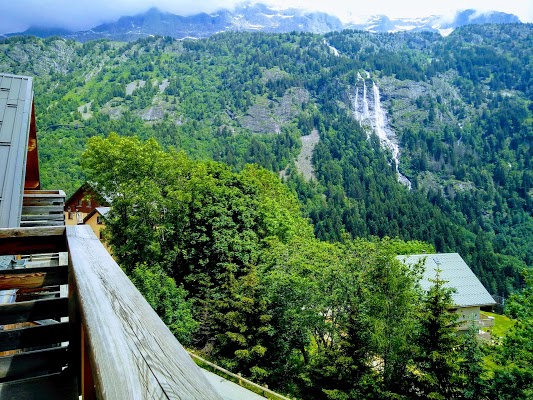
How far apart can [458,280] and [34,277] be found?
39.7m

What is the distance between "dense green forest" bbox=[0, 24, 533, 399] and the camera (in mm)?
16812

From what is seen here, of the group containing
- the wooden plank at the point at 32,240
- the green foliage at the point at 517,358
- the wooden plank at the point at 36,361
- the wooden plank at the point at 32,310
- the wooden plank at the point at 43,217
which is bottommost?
the green foliage at the point at 517,358

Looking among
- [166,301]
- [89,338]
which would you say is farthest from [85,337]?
[166,301]

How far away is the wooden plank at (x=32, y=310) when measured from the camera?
2.39 metres

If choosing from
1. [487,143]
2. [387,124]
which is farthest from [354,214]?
[487,143]

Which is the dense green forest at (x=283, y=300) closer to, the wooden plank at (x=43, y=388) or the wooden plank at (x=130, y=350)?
the wooden plank at (x=43, y=388)

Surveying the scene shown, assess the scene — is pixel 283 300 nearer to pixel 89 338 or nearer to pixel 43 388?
pixel 43 388

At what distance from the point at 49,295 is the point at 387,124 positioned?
17992 cm

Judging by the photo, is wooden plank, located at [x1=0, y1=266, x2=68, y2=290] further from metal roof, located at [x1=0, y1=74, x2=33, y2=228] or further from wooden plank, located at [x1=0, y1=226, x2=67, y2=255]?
metal roof, located at [x1=0, y1=74, x2=33, y2=228]

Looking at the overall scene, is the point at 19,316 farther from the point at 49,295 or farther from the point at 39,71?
the point at 39,71

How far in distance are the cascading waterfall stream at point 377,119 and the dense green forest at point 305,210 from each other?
3.21 metres

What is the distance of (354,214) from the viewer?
103m

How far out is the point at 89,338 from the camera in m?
1.25

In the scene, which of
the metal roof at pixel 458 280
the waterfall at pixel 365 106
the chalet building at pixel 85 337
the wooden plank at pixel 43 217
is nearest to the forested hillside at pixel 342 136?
the waterfall at pixel 365 106
